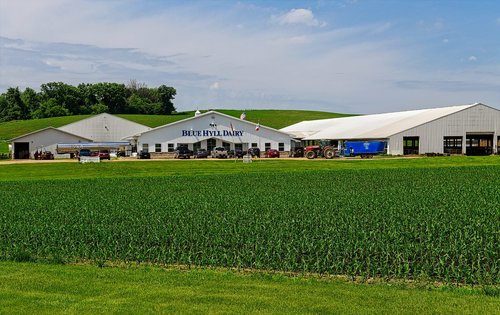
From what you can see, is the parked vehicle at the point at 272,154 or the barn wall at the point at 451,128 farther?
the parked vehicle at the point at 272,154

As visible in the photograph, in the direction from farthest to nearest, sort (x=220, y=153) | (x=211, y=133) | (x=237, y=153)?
(x=211, y=133)
(x=237, y=153)
(x=220, y=153)

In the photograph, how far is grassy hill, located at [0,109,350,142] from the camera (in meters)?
131

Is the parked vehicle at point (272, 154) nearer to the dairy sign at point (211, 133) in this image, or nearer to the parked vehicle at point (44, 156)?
the dairy sign at point (211, 133)

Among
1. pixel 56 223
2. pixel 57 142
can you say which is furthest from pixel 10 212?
pixel 57 142

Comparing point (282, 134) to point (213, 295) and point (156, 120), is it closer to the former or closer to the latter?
point (156, 120)

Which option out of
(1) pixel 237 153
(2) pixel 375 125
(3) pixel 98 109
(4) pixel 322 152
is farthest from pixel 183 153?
(3) pixel 98 109

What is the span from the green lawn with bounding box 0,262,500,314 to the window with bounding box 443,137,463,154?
68.2 m

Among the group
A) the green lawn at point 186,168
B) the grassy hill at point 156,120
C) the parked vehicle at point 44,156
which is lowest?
the green lawn at point 186,168

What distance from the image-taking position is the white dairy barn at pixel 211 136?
82.3 m

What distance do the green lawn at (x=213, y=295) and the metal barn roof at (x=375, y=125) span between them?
62546 mm

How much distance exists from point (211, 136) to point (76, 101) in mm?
98426

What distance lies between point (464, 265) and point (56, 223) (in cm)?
1259

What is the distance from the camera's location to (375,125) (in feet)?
277

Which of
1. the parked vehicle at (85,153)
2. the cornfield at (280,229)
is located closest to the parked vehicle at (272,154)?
the parked vehicle at (85,153)
